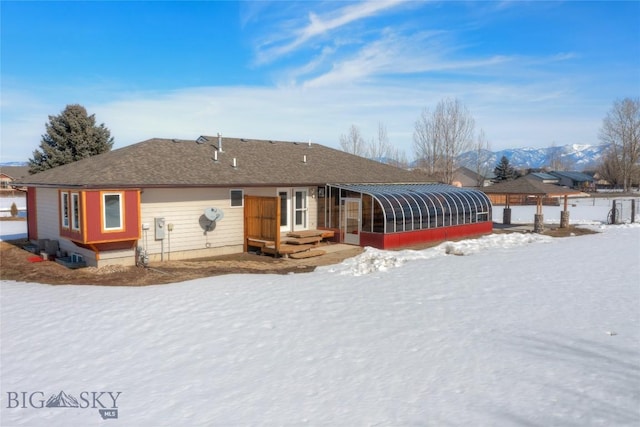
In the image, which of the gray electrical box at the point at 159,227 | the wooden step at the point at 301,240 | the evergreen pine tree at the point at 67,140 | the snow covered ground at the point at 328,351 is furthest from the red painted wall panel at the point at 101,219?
the evergreen pine tree at the point at 67,140

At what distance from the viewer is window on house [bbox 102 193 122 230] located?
14141 millimetres

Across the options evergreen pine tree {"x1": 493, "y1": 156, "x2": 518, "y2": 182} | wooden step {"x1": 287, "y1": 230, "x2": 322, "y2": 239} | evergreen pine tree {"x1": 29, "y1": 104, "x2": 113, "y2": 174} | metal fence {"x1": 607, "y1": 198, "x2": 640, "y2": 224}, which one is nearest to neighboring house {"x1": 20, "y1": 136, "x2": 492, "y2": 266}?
wooden step {"x1": 287, "y1": 230, "x2": 322, "y2": 239}

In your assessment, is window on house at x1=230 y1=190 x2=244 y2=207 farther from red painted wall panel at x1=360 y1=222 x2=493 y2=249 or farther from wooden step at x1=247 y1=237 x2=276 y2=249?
red painted wall panel at x1=360 y1=222 x2=493 y2=249

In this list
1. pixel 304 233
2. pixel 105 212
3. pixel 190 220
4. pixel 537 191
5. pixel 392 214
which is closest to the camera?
pixel 105 212

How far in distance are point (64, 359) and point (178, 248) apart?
8.58m

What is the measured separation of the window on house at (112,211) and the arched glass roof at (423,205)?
8.96m

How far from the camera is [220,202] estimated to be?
56.6 feet

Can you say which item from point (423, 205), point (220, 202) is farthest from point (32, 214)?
point (423, 205)

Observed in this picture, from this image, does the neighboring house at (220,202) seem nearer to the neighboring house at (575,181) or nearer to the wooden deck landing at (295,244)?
the wooden deck landing at (295,244)

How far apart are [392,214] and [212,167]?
24.3 ft

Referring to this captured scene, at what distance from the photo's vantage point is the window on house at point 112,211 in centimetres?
1414

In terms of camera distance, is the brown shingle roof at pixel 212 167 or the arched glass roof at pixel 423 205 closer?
the brown shingle roof at pixel 212 167

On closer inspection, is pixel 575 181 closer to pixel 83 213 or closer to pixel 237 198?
pixel 237 198

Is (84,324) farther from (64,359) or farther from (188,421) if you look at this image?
(188,421)
